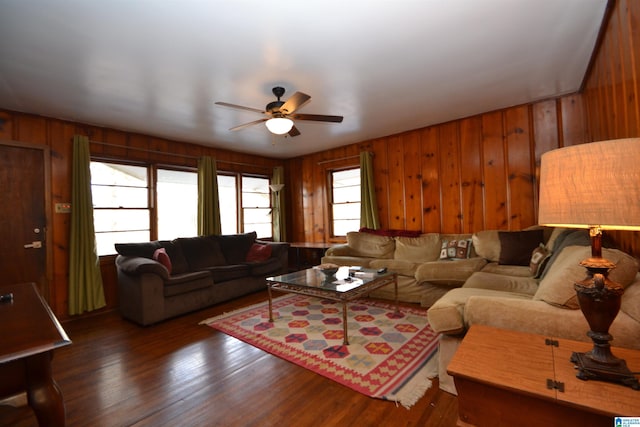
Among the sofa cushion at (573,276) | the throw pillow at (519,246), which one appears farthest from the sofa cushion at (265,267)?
the sofa cushion at (573,276)

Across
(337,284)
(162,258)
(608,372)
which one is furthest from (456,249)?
(162,258)

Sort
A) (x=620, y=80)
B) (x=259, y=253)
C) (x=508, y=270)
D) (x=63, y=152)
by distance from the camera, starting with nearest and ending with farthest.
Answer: (x=620, y=80)
(x=508, y=270)
(x=63, y=152)
(x=259, y=253)

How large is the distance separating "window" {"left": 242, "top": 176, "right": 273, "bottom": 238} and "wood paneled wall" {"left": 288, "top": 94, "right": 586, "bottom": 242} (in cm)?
176

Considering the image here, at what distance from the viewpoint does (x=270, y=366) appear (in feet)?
7.46

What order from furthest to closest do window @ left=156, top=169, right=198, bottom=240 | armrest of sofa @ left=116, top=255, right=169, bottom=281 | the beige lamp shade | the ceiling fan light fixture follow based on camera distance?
window @ left=156, top=169, right=198, bottom=240 → armrest of sofa @ left=116, top=255, right=169, bottom=281 → the ceiling fan light fixture → the beige lamp shade

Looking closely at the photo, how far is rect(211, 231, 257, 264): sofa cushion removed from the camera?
15.3ft

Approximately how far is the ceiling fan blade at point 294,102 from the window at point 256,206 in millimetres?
3273

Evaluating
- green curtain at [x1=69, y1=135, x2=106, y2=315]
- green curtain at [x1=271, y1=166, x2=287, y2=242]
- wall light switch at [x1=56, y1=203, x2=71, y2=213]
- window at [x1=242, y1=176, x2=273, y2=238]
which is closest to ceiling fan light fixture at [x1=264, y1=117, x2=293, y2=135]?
green curtain at [x1=69, y1=135, x2=106, y2=315]

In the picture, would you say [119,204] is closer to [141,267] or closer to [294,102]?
[141,267]

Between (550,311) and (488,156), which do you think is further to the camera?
(488,156)

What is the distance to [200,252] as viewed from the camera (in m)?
4.32

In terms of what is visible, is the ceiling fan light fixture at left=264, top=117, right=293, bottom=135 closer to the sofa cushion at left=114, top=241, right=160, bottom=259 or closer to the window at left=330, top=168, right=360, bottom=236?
the sofa cushion at left=114, top=241, right=160, bottom=259

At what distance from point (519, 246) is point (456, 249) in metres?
0.71

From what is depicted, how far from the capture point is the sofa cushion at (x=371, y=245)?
4.45 meters
